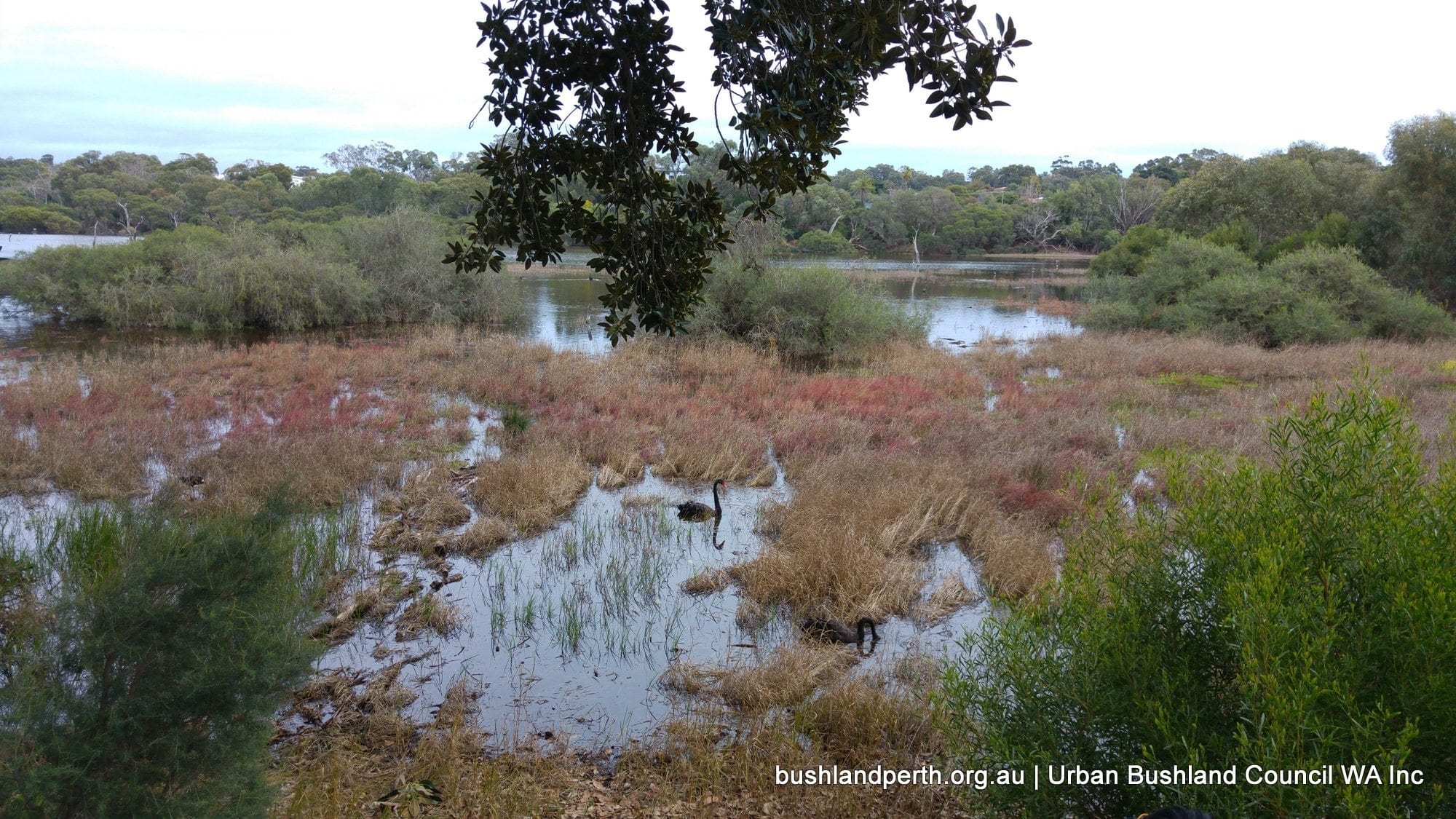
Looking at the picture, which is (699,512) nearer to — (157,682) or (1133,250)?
(157,682)

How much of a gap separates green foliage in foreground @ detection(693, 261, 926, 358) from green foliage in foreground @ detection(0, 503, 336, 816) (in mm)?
20708

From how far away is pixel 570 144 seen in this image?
517 cm

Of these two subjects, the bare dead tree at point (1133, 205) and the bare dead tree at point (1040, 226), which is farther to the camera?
the bare dead tree at point (1040, 226)

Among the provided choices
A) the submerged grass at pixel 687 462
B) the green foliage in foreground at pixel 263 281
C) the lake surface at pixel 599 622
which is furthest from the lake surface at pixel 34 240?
the lake surface at pixel 599 622

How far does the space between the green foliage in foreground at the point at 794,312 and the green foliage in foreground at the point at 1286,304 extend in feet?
32.7

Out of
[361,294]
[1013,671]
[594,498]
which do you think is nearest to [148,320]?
[361,294]

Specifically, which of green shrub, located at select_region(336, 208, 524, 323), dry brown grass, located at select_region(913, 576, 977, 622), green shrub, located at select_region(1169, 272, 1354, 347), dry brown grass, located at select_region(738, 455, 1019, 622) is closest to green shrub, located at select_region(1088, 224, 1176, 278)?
green shrub, located at select_region(1169, 272, 1354, 347)

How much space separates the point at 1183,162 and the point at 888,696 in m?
123

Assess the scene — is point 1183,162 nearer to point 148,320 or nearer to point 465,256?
point 148,320

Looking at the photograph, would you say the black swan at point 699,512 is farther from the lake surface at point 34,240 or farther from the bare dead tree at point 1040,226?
the bare dead tree at point 1040,226

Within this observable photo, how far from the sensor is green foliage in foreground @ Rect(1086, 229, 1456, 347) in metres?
24.8

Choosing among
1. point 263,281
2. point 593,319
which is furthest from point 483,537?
point 593,319

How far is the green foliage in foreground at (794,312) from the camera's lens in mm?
24547

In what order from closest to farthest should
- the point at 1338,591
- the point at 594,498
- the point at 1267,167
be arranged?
the point at 1338,591
the point at 594,498
the point at 1267,167
